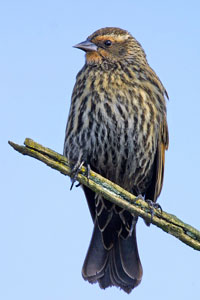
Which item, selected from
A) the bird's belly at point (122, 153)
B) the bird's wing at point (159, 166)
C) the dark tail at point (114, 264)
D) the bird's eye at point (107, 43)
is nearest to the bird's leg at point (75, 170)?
the bird's belly at point (122, 153)

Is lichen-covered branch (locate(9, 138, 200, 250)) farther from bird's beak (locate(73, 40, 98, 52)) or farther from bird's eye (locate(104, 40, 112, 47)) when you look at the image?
bird's eye (locate(104, 40, 112, 47))

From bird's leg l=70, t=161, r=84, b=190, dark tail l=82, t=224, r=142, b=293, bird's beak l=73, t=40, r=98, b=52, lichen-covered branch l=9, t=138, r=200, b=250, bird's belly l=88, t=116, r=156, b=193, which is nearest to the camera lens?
lichen-covered branch l=9, t=138, r=200, b=250

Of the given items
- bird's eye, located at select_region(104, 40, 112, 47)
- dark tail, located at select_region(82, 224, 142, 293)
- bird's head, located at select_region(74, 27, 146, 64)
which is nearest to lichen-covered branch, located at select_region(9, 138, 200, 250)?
dark tail, located at select_region(82, 224, 142, 293)

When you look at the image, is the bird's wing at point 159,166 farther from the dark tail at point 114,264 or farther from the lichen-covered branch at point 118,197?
the lichen-covered branch at point 118,197

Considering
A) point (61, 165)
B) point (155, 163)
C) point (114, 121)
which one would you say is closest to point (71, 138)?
point (114, 121)

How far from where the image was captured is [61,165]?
10.5 feet

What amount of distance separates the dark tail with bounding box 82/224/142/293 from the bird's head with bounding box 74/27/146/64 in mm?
1400

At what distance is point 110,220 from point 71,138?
0.77m

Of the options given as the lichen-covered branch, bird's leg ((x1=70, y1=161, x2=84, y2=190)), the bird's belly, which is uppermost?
the bird's belly

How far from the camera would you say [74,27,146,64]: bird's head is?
4574mm

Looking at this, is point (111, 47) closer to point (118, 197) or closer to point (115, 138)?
point (115, 138)

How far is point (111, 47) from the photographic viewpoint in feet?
15.4

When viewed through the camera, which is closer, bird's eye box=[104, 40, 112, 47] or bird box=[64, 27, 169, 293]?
bird box=[64, 27, 169, 293]

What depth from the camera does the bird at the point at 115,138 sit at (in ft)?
13.5
